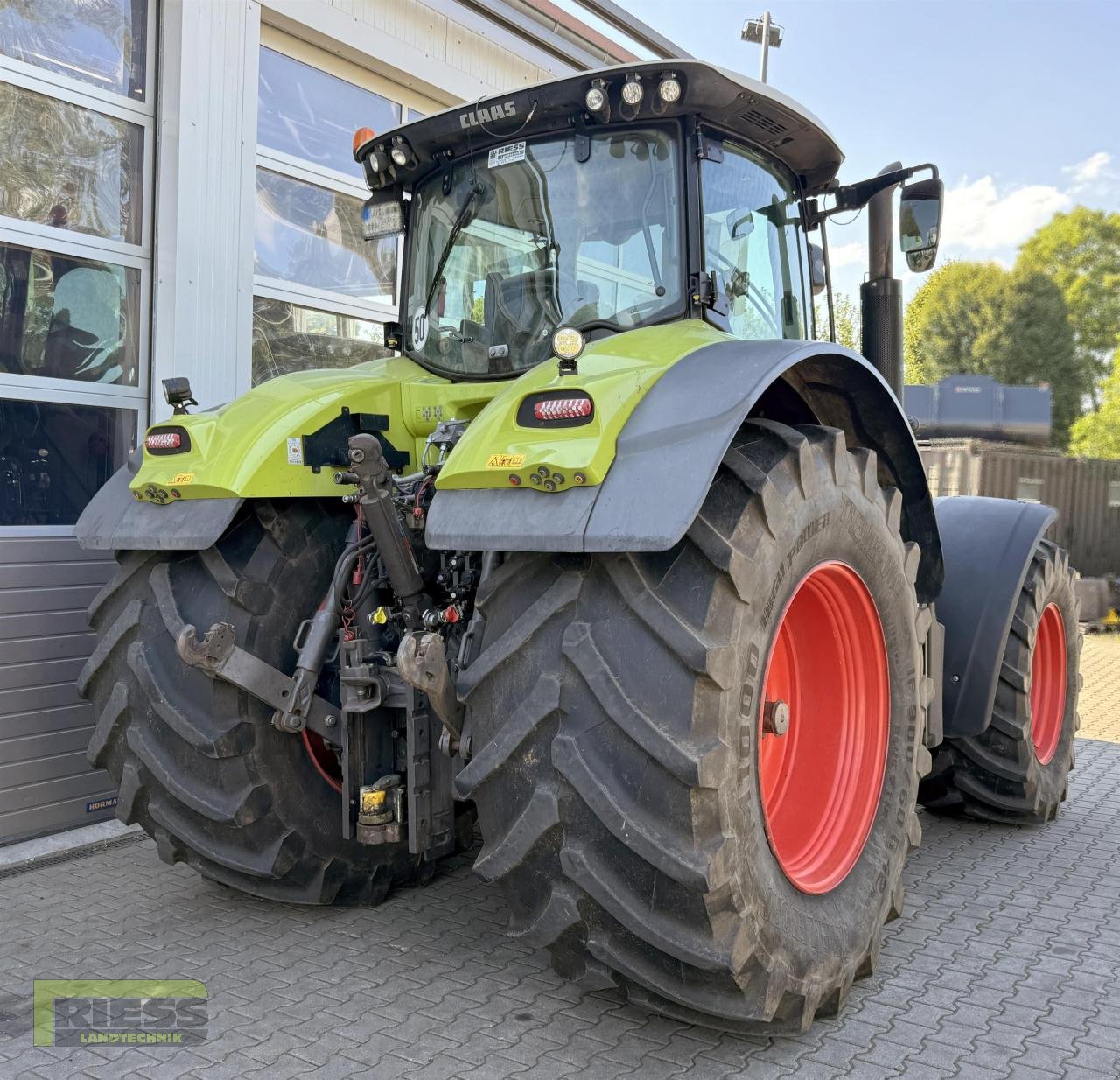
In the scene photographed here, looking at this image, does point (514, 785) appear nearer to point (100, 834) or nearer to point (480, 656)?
point (480, 656)

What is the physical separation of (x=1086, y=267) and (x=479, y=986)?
41393mm

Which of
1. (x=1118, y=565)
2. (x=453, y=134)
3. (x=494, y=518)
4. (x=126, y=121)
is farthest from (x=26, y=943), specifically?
(x=1118, y=565)

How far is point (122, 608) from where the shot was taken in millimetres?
3186

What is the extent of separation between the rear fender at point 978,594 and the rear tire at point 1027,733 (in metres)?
0.28

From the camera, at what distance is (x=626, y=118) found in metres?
3.00

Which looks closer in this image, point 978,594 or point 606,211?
point 606,211

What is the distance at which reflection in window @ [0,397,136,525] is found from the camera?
14.1ft

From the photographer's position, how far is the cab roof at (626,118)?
9.64 feet

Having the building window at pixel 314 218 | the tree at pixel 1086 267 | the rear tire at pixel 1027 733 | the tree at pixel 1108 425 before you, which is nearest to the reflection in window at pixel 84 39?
the building window at pixel 314 218

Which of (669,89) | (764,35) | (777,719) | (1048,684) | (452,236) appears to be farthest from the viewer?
(764,35)

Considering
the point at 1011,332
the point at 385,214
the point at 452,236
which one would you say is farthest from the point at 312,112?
the point at 1011,332

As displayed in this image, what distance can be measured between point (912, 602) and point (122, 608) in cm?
241

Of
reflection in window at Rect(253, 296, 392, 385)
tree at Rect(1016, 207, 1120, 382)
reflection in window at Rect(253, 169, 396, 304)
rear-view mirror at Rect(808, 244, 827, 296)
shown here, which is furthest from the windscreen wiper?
tree at Rect(1016, 207, 1120, 382)

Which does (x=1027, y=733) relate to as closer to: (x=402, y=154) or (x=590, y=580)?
(x=590, y=580)
